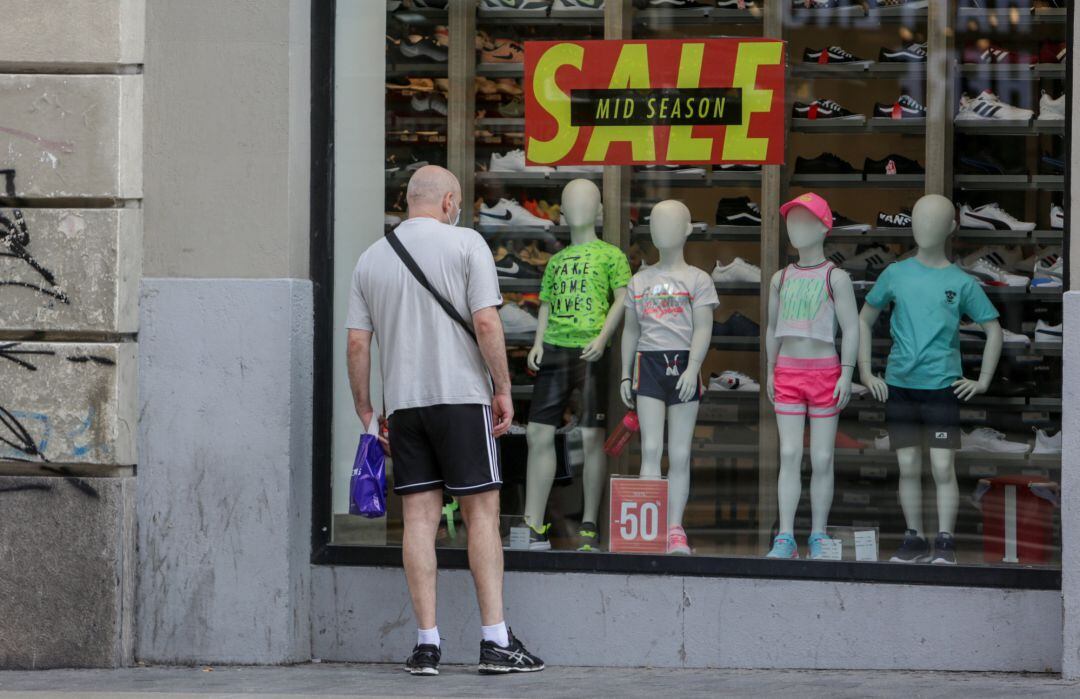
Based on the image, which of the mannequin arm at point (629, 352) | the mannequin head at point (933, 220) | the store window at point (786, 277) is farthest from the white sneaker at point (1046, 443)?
the mannequin arm at point (629, 352)

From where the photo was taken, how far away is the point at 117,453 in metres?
6.34

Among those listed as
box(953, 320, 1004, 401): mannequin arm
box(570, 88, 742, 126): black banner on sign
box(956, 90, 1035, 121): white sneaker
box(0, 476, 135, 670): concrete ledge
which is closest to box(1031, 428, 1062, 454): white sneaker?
box(953, 320, 1004, 401): mannequin arm

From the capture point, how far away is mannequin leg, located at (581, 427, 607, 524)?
6918 mm

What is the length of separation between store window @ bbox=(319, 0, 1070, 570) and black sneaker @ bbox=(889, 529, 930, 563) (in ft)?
0.07

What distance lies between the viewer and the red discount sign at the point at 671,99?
22.4 ft

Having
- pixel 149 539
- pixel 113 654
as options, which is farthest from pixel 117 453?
pixel 113 654

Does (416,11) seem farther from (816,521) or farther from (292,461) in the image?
(816,521)

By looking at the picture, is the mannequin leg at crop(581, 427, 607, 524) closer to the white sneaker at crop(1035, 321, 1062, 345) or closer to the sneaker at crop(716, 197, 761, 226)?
the sneaker at crop(716, 197, 761, 226)

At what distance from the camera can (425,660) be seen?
5.93 metres

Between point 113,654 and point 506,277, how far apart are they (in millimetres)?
2480

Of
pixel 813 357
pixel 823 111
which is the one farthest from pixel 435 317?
pixel 823 111

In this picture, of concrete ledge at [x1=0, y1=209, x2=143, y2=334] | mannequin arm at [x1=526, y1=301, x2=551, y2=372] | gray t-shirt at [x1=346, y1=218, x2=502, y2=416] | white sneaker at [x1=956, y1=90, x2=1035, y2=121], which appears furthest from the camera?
mannequin arm at [x1=526, y1=301, x2=551, y2=372]

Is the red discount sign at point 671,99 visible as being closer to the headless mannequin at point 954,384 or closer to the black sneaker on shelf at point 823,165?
the black sneaker on shelf at point 823,165

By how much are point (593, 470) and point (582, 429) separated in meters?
Answer: 0.21
